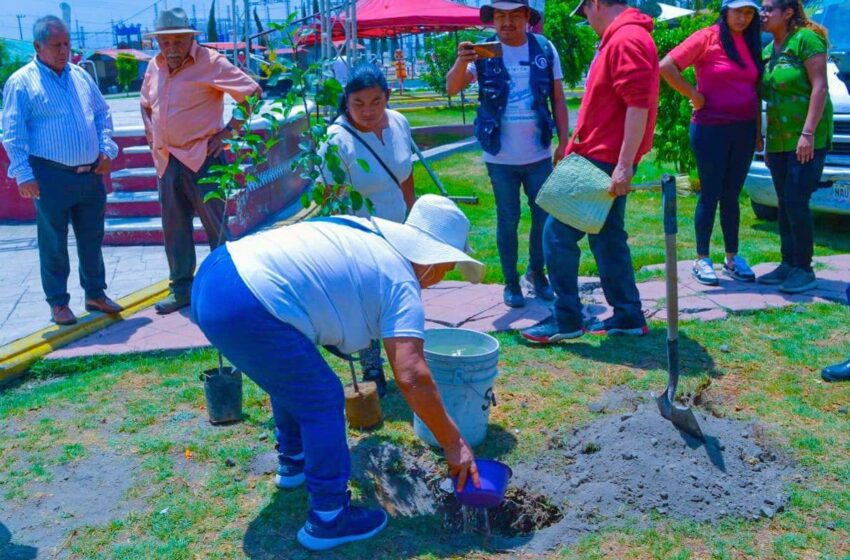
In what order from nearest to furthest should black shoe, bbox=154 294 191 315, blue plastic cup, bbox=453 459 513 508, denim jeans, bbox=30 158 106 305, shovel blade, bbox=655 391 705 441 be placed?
blue plastic cup, bbox=453 459 513 508 < shovel blade, bbox=655 391 705 441 < denim jeans, bbox=30 158 106 305 < black shoe, bbox=154 294 191 315

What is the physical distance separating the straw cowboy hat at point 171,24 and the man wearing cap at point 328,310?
3.13 metres

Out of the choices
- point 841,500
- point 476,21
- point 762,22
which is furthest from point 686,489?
point 476,21

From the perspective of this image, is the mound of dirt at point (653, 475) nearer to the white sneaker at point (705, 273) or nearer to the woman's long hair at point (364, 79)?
the woman's long hair at point (364, 79)

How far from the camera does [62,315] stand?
5535 millimetres

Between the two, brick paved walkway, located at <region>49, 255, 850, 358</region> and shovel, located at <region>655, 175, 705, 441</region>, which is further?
brick paved walkway, located at <region>49, 255, 850, 358</region>

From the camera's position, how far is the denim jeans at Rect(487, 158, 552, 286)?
5.43 metres

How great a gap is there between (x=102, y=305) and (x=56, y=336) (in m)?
0.48

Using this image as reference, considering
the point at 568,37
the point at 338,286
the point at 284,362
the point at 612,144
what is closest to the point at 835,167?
the point at 612,144

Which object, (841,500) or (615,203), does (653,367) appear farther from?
(841,500)

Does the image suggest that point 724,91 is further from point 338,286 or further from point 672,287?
point 338,286

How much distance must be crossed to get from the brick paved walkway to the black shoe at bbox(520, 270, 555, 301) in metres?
0.10

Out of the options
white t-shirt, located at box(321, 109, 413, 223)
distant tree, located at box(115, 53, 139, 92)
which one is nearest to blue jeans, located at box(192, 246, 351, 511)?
white t-shirt, located at box(321, 109, 413, 223)

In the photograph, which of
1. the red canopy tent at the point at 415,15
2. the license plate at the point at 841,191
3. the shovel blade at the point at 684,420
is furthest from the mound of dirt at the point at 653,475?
the red canopy tent at the point at 415,15

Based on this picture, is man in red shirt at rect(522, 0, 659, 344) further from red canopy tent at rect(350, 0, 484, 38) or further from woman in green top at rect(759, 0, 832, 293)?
red canopy tent at rect(350, 0, 484, 38)
